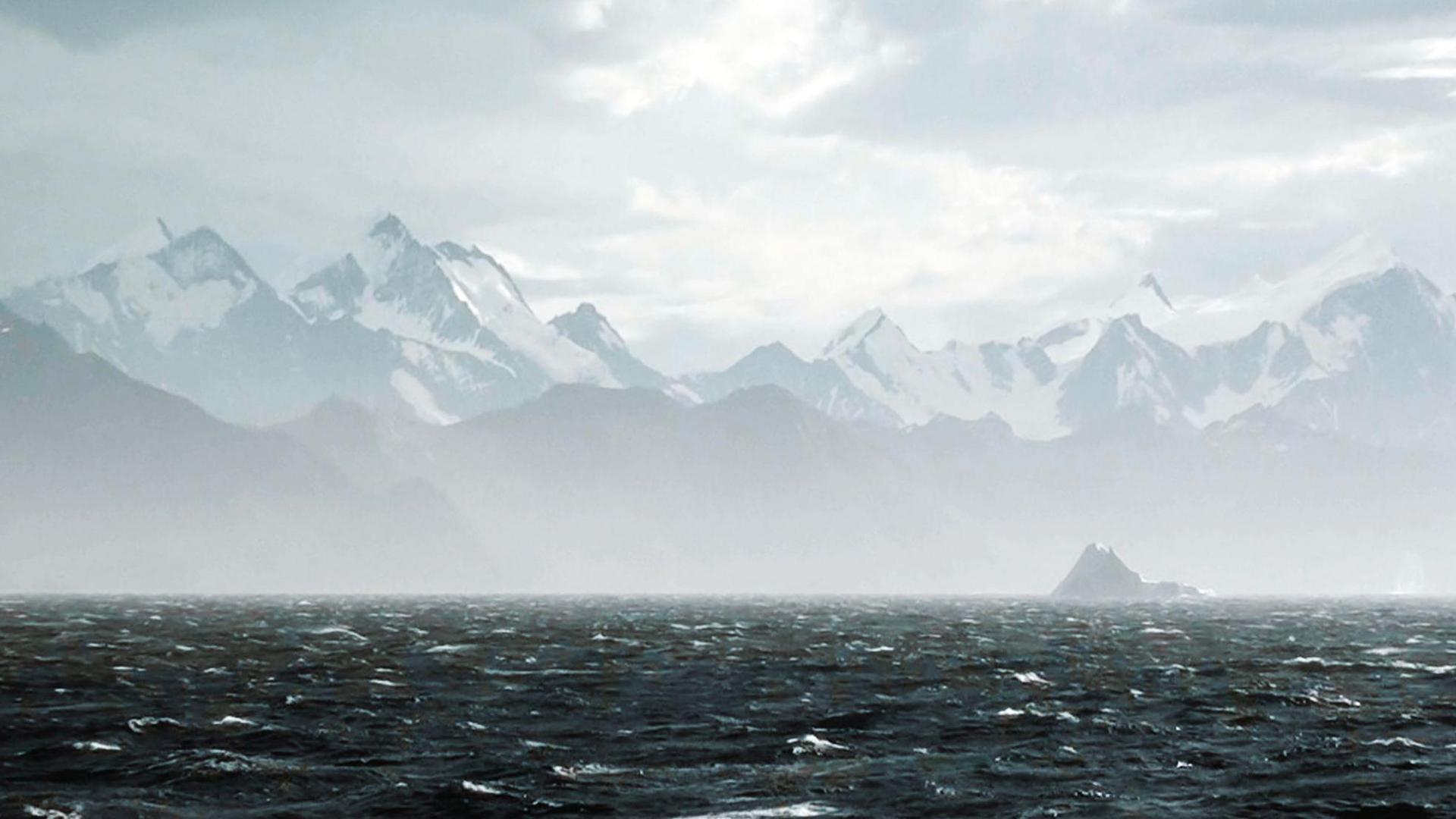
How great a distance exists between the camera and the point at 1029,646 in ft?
286

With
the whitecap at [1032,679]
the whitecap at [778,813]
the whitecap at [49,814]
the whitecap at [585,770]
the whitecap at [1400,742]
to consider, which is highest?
the whitecap at [1032,679]

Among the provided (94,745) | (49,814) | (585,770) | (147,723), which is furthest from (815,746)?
(49,814)

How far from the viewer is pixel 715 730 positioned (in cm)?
4425

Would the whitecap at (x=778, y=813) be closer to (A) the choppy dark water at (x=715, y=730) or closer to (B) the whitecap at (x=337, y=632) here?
(A) the choppy dark water at (x=715, y=730)

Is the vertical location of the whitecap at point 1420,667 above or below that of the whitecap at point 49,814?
above

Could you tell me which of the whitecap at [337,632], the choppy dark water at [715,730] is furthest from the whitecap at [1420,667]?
the whitecap at [337,632]

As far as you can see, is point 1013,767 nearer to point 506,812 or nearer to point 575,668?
point 506,812

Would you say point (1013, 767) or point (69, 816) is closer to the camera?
point (69, 816)

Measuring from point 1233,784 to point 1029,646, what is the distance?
170 feet

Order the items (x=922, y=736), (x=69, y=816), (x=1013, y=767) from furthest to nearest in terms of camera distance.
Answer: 1. (x=922, y=736)
2. (x=1013, y=767)
3. (x=69, y=816)

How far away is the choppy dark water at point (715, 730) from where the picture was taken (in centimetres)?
3391

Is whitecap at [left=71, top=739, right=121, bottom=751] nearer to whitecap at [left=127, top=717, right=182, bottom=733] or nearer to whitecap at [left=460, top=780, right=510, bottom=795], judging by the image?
whitecap at [left=127, top=717, right=182, bottom=733]

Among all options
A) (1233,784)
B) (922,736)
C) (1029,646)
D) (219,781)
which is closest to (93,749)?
(219,781)

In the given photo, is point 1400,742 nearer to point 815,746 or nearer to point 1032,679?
point 815,746
